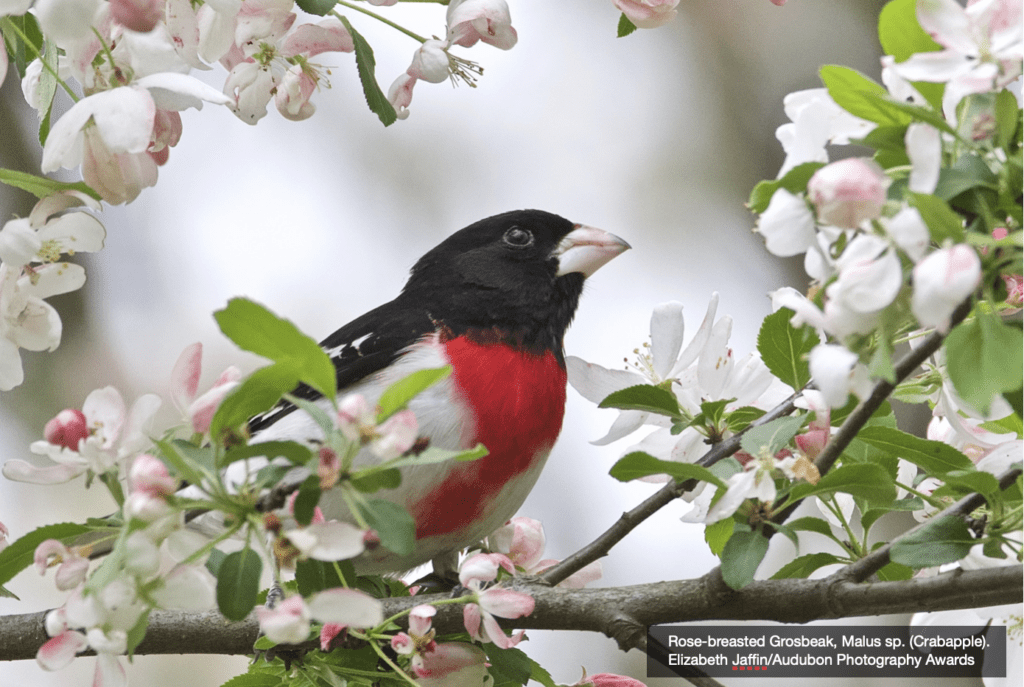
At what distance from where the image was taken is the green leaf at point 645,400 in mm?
942

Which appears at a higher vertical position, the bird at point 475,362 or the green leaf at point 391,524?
the green leaf at point 391,524

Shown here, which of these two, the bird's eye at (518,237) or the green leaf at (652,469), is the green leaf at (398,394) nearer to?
the green leaf at (652,469)

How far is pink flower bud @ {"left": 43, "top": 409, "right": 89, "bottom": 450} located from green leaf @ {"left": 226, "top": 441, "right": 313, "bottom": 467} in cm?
18

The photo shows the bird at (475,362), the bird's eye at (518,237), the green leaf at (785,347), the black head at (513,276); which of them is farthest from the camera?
the bird's eye at (518,237)

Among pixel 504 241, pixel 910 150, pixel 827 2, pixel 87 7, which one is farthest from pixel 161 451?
pixel 827 2

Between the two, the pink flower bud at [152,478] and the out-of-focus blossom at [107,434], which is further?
the out-of-focus blossom at [107,434]

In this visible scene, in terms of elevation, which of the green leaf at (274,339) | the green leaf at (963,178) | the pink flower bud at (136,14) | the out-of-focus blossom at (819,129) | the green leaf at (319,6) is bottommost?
the green leaf at (274,339)

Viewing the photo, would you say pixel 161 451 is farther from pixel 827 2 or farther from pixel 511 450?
pixel 827 2

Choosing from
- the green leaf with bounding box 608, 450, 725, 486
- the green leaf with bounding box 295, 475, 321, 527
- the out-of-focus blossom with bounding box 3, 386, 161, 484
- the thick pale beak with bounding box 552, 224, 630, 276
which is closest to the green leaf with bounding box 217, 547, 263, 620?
the green leaf with bounding box 295, 475, 321, 527

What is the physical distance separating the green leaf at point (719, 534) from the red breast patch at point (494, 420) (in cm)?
45

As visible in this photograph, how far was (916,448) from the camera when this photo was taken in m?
0.88

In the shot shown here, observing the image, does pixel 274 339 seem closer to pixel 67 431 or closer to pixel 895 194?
pixel 67 431
